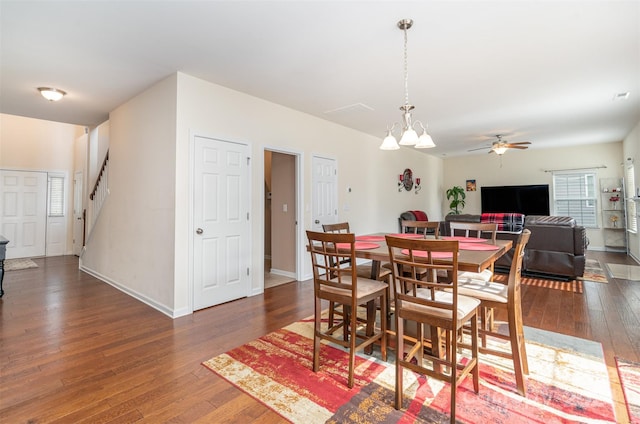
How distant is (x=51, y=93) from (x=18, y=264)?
4.12 meters

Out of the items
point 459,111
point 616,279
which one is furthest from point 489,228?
point 616,279

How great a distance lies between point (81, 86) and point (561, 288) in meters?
6.76

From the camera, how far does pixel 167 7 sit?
219cm

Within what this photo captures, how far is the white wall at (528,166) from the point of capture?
7.29m

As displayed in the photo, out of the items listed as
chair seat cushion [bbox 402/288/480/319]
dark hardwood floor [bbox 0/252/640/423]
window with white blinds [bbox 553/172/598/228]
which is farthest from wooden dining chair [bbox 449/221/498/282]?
window with white blinds [bbox 553/172/598/228]

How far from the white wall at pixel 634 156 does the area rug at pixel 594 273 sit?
946mm

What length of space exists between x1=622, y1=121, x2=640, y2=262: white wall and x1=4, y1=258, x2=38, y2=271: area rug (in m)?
11.4

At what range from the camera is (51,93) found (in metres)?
3.70

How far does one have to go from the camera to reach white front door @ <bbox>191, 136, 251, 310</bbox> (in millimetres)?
3398

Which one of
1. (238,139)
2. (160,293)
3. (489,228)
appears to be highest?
(238,139)

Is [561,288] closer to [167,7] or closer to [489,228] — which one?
[489,228]

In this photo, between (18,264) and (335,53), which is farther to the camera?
(18,264)

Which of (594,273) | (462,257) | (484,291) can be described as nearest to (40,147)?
(462,257)

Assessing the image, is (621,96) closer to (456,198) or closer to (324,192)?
(324,192)
